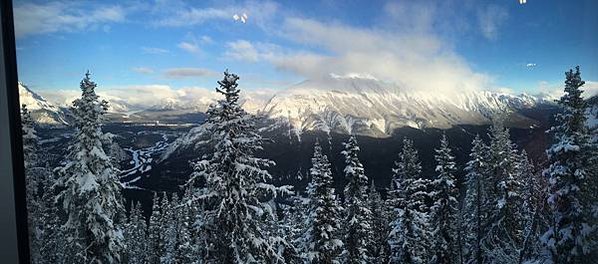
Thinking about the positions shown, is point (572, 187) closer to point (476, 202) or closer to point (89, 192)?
point (476, 202)

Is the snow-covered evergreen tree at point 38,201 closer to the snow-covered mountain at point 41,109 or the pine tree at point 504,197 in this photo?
the snow-covered mountain at point 41,109

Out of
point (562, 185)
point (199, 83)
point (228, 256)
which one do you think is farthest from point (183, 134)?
point (562, 185)

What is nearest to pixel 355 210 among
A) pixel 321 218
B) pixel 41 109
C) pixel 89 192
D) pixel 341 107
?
pixel 321 218

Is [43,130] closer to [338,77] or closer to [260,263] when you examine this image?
[260,263]

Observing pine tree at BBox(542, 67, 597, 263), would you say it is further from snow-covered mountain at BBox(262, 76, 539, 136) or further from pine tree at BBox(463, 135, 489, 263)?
pine tree at BBox(463, 135, 489, 263)

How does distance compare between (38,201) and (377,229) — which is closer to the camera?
(38,201)

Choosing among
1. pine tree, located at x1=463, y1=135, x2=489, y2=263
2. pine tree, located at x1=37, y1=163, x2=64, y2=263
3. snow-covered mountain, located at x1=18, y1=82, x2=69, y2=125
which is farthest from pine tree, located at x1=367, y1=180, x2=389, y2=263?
snow-covered mountain, located at x1=18, y1=82, x2=69, y2=125
